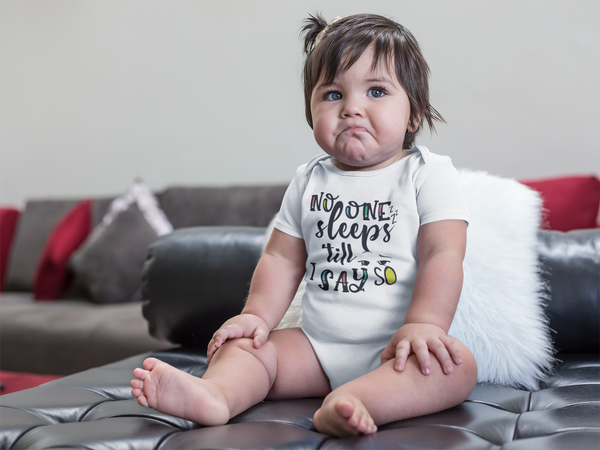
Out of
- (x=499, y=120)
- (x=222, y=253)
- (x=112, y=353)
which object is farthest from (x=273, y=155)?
(x=222, y=253)

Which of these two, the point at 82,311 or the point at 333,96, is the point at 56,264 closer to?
the point at 82,311

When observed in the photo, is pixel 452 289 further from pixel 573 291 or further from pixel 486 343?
pixel 573 291

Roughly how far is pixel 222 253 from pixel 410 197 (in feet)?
1.50

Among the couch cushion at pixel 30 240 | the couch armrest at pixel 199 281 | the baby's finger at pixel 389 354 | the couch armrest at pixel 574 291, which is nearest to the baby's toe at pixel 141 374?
the baby's finger at pixel 389 354

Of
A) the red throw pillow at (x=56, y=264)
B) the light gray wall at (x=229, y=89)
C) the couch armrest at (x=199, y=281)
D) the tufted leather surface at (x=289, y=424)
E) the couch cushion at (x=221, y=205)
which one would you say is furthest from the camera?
the red throw pillow at (x=56, y=264)

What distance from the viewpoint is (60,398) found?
86cm

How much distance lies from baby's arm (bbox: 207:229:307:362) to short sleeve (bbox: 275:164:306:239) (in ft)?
0.04

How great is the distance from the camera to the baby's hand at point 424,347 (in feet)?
2.40

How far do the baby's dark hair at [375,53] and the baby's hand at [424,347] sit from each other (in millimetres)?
427

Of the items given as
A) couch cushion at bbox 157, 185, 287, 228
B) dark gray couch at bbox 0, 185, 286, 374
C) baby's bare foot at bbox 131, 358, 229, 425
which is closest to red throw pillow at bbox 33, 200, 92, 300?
dark gray couch at bbox 0, 185, 286, 374

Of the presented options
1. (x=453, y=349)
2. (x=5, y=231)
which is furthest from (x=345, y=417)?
(x=5, y=231)

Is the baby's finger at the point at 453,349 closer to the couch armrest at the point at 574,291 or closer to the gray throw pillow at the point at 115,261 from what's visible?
the couch armrest at the point at 574,291

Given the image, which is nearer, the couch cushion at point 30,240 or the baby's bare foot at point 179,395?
the baby's bare foot at point 179,395

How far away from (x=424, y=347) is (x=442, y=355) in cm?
3
